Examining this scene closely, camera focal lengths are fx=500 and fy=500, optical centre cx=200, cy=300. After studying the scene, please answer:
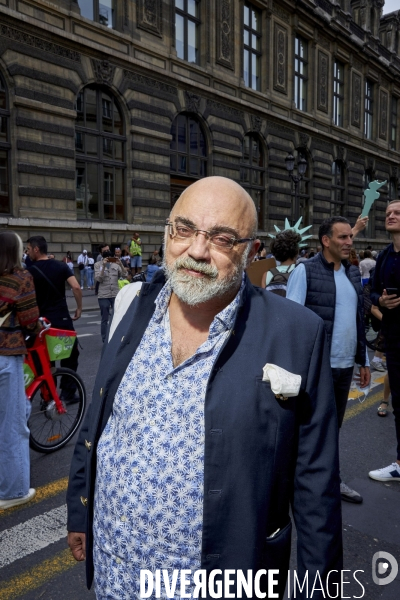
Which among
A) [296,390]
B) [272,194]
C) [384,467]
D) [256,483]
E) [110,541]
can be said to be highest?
[272,194]

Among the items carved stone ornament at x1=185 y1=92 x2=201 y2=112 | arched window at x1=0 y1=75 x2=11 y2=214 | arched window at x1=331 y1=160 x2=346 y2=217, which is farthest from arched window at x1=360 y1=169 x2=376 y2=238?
arched window at x1=0 y1=75 x2=11 y2=214

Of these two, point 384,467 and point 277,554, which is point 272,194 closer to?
Result: point 384,467

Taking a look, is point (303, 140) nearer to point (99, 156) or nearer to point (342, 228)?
point (99, 156)

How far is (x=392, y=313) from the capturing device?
13.1 feet

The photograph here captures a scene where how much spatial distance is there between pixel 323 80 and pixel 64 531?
104 ft

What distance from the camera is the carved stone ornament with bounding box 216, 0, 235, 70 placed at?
22234 mm

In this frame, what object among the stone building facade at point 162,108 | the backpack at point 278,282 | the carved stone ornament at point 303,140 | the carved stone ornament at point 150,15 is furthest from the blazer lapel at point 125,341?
the carved stone ornament at point 303,140

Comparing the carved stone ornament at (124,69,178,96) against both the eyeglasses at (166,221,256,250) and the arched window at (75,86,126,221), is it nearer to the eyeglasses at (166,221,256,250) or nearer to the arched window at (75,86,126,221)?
the arched window at (75,86,126,221)

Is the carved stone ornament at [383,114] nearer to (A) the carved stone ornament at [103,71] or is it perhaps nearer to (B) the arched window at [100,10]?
(B) the arched window at [100,10]

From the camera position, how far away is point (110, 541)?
5.55ft

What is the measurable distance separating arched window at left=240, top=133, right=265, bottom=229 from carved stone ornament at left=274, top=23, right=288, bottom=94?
3.39 metres

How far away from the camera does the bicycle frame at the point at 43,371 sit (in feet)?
14.8

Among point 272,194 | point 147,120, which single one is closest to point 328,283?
point 147,120

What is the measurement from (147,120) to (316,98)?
14318 millimetres
